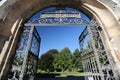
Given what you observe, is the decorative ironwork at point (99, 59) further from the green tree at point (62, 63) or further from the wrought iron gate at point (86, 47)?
the green tree at point (62, 63)

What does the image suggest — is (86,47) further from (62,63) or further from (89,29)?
(62,63)

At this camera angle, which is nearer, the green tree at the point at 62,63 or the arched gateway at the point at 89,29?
the arched gateway at the point at 89,29

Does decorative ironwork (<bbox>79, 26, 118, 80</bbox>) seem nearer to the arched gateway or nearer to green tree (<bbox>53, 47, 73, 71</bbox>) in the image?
the arched gateway

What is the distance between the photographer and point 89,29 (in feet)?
14.7

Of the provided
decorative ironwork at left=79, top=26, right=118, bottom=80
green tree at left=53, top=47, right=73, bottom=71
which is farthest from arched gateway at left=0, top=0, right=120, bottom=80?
green tree at left=53, top=47, right=73, bottom=71

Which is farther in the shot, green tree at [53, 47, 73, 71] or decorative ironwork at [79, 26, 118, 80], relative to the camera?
green tree at [53, 47, 73, 71]

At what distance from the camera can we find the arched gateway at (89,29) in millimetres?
3615

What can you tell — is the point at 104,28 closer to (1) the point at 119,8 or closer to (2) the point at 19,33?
(1) the point at 119,8

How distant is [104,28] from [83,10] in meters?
1.36

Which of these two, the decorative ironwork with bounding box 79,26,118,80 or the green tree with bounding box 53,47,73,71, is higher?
the green tree with bounding box 53,47,73,71

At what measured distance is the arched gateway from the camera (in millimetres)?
3615

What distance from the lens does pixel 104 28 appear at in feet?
14.1

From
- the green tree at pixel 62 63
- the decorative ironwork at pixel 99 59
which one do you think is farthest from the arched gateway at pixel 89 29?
the green tree at pixel 62 63

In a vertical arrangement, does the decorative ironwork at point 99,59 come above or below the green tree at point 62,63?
below
